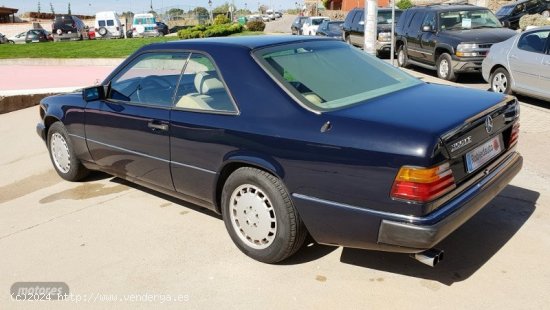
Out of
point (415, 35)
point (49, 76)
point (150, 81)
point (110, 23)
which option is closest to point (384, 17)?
point (415, 35)

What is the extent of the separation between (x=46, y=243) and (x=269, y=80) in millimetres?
A: 2350

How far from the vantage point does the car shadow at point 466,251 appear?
3.34 metres

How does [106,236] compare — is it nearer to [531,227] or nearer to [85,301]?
[85,301]

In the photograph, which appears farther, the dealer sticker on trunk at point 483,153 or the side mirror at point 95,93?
the side mirror at point 95,93

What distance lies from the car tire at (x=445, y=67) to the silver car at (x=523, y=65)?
1618 millimetres

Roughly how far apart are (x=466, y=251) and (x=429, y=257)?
854mm

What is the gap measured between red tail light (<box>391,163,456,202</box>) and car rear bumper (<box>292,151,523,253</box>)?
12 centimetres

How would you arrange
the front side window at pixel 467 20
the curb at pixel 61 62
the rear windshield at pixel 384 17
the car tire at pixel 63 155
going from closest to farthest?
1. the car tire at pixel 63 155
2. the front side window at pixel 467 20
3. the rear windshield at pixel 384 17
4. the curb at pixel 61 62

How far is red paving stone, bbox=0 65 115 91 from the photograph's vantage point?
13.8 metres

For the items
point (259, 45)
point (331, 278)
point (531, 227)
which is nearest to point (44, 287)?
point (331, 278)

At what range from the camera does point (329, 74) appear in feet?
12.0

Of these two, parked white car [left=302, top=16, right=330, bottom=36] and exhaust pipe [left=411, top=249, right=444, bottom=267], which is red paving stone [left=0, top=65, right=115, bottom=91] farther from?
parked white car [left=302, top=16, right=330, bottom=36]

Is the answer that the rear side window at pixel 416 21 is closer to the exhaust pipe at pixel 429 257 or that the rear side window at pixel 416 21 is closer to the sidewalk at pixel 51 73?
the sidewalk at pixel 51 73

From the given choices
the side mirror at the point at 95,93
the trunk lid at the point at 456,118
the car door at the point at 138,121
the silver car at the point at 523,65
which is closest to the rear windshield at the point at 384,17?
the silver car at the point at 523,65
